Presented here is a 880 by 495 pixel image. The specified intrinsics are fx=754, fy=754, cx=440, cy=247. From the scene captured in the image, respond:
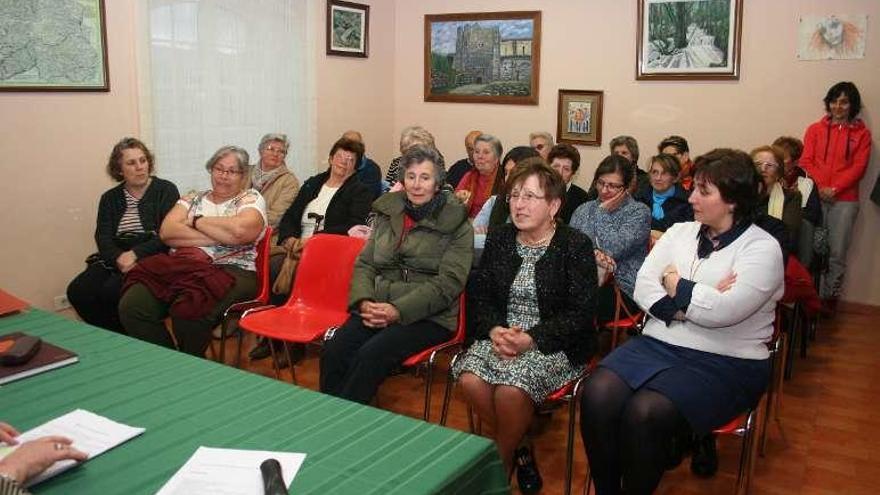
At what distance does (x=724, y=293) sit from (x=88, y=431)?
1.79 metres

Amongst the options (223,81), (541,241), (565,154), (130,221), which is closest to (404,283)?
(541,241)

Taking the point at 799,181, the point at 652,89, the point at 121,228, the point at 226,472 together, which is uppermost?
the point at 652,89

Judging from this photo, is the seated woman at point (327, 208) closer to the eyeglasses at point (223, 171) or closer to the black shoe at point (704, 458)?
the eyeglasses at point (223, 171)

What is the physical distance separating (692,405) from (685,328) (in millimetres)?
301

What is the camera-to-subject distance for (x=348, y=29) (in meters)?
6.02

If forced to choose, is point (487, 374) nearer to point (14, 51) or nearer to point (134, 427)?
point (134, 427)

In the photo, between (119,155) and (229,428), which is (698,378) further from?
(119,155)

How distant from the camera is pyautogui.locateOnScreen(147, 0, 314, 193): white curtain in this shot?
4668 millimetres

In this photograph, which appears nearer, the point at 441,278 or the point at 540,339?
the point at 540,339

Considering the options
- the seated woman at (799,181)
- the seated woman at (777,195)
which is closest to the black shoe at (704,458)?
the seated woman at (777,195)

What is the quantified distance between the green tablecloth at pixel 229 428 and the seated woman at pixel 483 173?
8.73 ft

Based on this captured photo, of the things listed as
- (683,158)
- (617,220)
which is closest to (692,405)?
(617,220)

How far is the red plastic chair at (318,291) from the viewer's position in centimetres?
324

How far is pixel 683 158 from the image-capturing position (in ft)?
16.3
